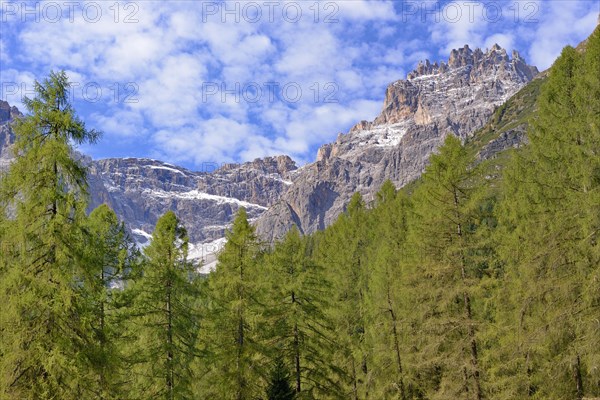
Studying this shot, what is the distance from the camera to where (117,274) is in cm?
1842

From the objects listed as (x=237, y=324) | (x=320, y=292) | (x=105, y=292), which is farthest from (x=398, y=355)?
(x=105, y=292)

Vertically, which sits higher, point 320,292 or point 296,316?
point 320,292

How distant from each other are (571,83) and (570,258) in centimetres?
606

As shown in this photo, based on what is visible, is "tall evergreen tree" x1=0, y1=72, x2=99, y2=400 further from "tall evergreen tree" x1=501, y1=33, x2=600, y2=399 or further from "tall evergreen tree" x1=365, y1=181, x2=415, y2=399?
"tall evergreen tree" x1=365, y1=181, x2=415, y2=399

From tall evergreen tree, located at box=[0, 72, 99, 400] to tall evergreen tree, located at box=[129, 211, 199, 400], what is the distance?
732 cm

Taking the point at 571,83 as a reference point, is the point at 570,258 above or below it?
below

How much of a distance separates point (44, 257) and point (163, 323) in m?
8.38

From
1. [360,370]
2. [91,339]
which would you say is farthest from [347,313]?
[91,339]

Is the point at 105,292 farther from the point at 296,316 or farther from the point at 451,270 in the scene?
the point at 451,270

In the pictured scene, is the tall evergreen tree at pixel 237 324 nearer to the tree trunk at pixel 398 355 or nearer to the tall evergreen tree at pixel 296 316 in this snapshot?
the tall evergreen tree at pixel 296 316

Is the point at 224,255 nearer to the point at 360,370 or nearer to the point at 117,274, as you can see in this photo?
the point at 117,274

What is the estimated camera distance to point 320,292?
22656mm

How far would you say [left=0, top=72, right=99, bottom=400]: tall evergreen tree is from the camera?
1037 centimetres

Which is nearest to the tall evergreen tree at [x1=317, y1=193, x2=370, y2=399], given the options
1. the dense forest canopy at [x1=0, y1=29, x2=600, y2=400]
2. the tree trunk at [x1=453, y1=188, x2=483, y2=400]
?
the dense forest canopy at [x1=0, y1=29, x2=600, y2=400]
